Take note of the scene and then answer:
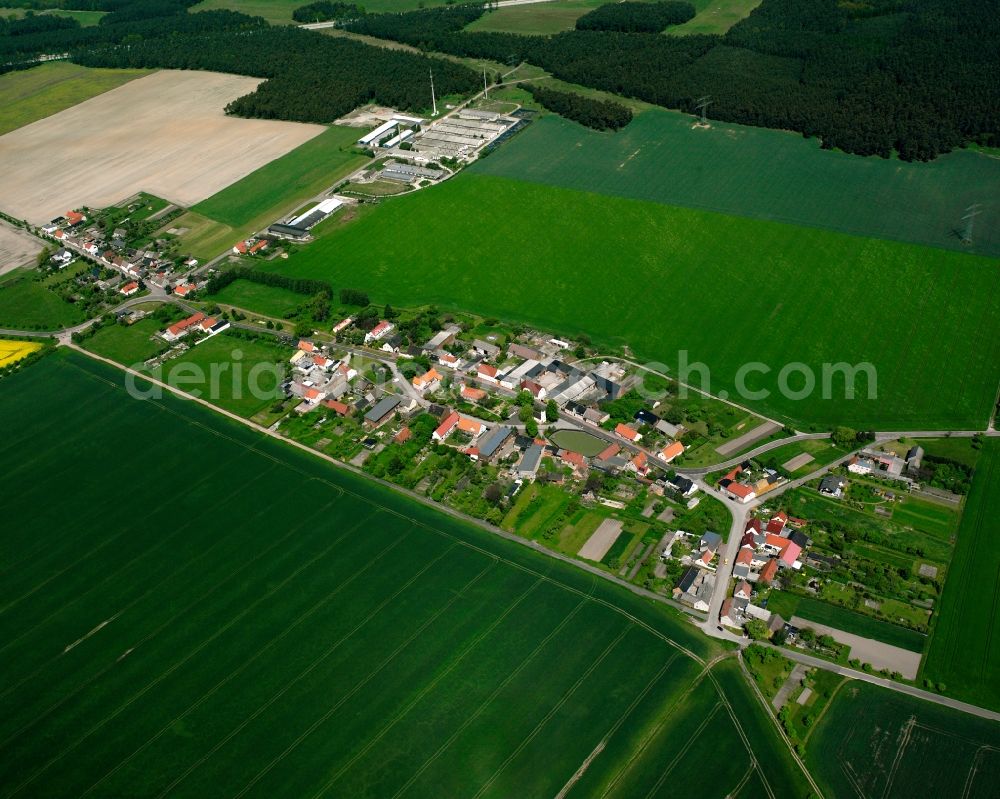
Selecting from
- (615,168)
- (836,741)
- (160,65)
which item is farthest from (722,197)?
(160,65)

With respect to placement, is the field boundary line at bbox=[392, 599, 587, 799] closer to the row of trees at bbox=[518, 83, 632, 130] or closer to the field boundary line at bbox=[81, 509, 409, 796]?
the field boundary line at bbox=[81, 509, 409, 796]

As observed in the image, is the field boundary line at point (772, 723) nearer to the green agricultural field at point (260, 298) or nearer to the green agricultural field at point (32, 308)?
the green agricultural field at point (260, 298)

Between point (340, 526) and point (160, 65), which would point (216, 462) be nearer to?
point (340, 526)

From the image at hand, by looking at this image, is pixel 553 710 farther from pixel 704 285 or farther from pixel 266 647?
pixel 704 285

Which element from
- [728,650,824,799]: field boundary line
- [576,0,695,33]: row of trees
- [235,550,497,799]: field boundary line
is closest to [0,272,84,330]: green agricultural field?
[235,550,497,799]: field boundary line

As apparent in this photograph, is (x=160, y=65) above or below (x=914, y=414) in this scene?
above

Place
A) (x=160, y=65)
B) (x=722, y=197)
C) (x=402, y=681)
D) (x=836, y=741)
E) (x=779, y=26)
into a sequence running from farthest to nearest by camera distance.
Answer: (x=160, y=65), (x=779, y=26), (x=722, y=197), (x=402, y=681), (x=836, y=741)

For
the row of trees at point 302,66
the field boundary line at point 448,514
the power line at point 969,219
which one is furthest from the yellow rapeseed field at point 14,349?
the power line at point 969,219
